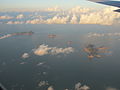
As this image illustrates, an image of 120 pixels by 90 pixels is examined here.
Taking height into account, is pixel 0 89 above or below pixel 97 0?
below

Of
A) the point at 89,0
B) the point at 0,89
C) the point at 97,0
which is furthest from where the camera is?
the point at 97,0

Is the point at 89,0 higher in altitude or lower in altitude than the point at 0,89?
higher

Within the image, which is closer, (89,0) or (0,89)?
(0,89)

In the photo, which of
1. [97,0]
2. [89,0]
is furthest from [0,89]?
[97,0]

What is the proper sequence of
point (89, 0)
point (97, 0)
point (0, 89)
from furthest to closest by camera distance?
1. point (97, 0)
2. point (89, 0)
3. point (0, 89)

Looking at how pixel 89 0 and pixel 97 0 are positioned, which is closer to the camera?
pixel 89 0

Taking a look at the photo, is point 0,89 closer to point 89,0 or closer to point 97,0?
point 89,0

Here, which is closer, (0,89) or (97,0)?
(0,89)
